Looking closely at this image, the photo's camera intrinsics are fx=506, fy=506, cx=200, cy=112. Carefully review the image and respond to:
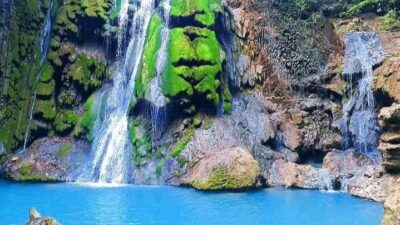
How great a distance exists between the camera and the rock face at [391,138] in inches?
733

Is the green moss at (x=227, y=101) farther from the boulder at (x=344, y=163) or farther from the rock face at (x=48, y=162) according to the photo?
the rock face at (x=48, y=162)

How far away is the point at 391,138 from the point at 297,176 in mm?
4645

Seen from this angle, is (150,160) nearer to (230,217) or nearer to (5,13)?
(230,217)

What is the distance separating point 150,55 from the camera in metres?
26.5

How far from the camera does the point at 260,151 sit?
2377 centimetres

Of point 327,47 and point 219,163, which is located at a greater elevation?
point 327,47

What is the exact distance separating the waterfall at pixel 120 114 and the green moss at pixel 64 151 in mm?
1328

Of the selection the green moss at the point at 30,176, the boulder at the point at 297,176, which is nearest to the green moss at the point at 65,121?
the green moss at the point at 30,176

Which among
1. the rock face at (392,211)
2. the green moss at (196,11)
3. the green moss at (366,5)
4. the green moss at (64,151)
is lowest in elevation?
the green moss at (64,151)

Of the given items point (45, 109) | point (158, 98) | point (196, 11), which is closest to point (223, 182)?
point (158, 98)

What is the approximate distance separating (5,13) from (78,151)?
9387mm

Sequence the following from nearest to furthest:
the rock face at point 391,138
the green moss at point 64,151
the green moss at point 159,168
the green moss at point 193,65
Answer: the rock face at point 391,138, the green moss at point 159,168, the green moss at point 193,65, the green moss at point 64,151

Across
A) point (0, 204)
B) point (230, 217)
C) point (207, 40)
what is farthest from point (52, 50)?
point (230, 217)

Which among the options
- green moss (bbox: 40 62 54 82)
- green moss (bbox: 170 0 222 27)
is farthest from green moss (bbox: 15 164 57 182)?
green moss (bbox: 170 0 222 27)
